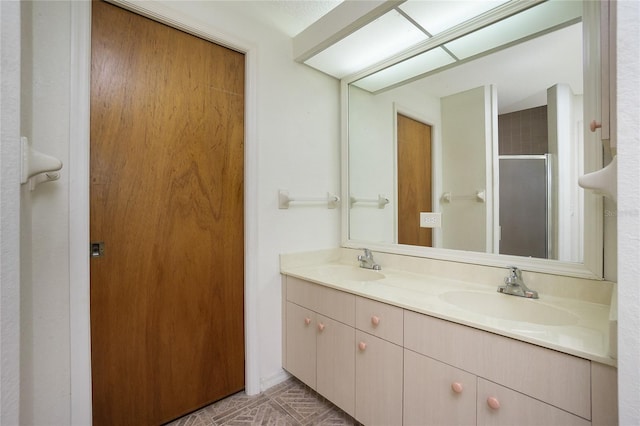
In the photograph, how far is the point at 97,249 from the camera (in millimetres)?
1274

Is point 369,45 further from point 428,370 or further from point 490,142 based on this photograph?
point 428,370

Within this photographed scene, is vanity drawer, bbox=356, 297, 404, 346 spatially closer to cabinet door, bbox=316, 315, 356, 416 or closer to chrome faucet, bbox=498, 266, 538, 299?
cabinet door, bbox=316, 315, 356, 416

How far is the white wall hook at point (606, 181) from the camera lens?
61 cm

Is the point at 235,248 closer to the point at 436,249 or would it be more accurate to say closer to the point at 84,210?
the point at 84,210

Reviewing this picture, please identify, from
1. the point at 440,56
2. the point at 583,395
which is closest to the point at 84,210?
the point at 583,395

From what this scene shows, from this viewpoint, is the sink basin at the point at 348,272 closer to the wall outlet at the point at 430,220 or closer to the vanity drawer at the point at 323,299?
the vanity drawer at the point at 323,299

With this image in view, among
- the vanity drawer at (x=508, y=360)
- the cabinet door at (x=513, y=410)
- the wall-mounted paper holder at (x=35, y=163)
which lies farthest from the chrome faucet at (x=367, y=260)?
the wall-mounted paper holder at (x=35, y=163)

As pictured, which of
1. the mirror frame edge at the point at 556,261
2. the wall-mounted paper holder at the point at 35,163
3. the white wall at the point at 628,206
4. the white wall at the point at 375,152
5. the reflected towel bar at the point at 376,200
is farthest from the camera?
the reflected towel bar at the point at 376,200

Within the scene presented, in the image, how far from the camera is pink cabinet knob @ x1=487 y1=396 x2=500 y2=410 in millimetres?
917

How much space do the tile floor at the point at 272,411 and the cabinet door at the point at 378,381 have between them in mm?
237

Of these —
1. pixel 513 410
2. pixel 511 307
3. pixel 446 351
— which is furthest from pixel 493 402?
pixel 511 307

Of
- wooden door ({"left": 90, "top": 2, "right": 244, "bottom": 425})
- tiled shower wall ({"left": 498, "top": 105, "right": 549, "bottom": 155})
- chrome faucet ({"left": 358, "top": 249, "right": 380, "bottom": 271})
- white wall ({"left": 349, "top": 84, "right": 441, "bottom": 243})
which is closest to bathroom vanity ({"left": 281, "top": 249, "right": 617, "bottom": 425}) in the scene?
chrome faucet ({"left": 358, "top": 249, "right": 380, "bottom": 271})

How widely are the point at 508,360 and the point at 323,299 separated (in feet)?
2.87

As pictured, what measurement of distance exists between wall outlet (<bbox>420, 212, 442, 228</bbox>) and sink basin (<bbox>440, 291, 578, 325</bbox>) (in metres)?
0.45
